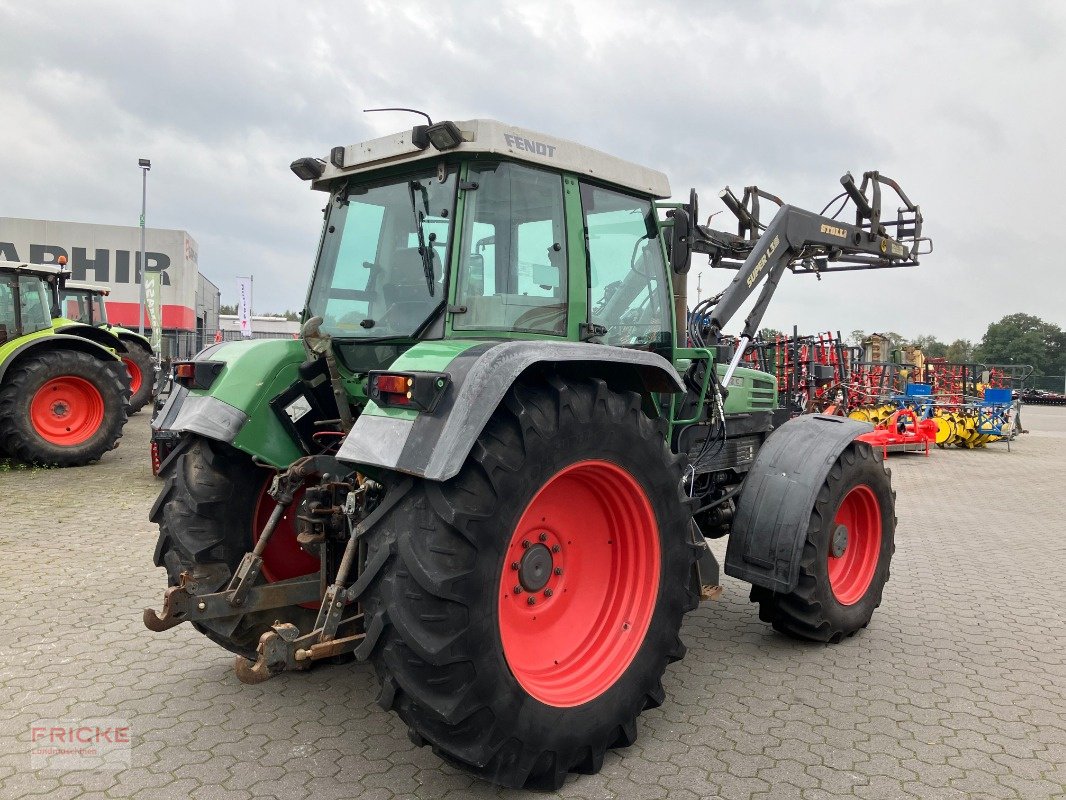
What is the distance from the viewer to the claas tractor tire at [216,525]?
3424 mm

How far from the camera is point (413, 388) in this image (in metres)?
2.67

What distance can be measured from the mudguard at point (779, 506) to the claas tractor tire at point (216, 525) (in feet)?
7.37

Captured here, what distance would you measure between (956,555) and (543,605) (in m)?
5.24

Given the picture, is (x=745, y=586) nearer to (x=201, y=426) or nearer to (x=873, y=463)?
(x=873, y=463)

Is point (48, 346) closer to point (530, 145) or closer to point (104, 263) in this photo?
point (530, 145)

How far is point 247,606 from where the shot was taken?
3.28 m

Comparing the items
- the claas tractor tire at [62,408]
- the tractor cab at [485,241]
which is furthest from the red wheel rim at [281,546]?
the claas tractor tire at [62,408]

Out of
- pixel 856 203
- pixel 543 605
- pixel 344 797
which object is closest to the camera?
pixel 344 797

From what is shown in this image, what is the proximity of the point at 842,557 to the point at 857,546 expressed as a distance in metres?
0.20

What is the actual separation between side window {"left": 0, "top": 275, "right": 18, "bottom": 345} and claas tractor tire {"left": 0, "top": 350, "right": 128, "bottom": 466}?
788mm

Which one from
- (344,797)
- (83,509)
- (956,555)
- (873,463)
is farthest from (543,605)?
(83,509)

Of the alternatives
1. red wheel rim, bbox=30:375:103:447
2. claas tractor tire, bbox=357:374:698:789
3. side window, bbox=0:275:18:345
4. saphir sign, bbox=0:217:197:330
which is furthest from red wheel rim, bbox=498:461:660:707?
saphir sign, bbox=0:217:197:330

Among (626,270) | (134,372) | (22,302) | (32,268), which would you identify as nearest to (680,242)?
(626,270)

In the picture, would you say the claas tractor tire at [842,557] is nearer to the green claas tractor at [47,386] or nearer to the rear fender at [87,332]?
the green claas tractor at [47,386]
